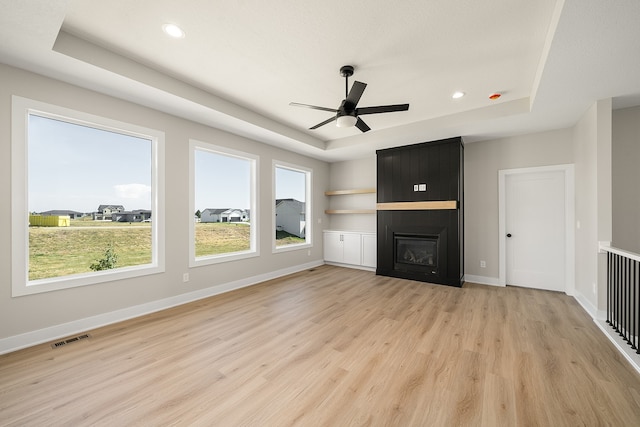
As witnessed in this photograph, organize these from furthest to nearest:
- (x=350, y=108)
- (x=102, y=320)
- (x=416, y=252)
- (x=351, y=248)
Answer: (x=351, y=248), (x=416, y=252), (x=102, y=320), (x=350, y=108)

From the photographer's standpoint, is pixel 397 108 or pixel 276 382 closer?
pixel 276 382

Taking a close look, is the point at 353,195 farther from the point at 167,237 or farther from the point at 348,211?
the point at 167,237

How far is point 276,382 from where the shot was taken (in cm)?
195

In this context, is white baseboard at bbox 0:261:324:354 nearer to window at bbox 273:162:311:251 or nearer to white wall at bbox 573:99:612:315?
window at bbox 273:162:311:251

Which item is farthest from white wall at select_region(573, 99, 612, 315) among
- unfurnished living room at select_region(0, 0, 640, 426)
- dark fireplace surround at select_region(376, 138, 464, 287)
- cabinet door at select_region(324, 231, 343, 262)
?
cabinet door at select_region(324, 231, 343, 262)

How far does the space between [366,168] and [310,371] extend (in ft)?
16.0

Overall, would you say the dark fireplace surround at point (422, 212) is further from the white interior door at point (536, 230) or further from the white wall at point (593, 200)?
the white wall at point (593, 200)

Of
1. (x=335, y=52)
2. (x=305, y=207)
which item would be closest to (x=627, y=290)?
(x=335, y=52)

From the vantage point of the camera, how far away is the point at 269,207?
5074mm

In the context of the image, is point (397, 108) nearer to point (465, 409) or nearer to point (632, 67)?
point (632, 67)

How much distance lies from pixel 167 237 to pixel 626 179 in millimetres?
6157

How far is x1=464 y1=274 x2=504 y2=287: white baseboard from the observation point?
455 cm

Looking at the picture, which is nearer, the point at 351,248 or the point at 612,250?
the point at 612,250

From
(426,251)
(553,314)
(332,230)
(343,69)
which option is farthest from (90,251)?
(553,314)
